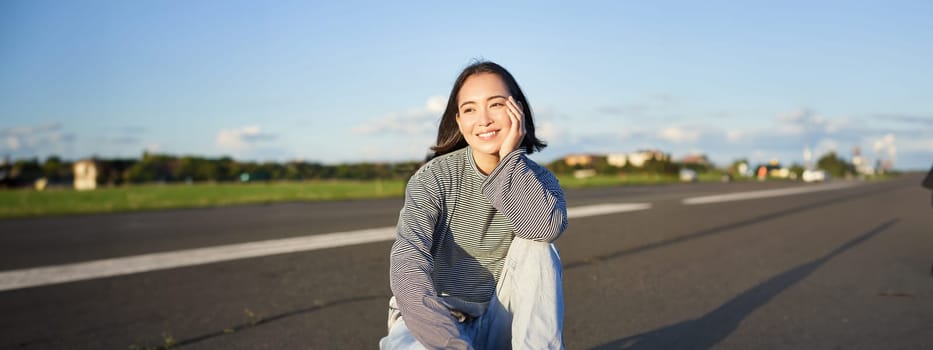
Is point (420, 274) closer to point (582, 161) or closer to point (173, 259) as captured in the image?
point (173, 259)

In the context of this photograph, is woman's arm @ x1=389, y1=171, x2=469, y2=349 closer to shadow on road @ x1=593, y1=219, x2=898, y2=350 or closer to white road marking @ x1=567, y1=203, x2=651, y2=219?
shadow on road @ x1=593, y1=219, x2=898, y2=350

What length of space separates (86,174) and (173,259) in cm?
4045

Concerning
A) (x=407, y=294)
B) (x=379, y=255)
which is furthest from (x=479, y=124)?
(x=379, y=255)

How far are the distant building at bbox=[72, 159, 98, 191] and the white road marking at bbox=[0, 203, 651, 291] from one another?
1398 inches

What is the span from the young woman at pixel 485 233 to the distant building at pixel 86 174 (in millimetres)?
41415

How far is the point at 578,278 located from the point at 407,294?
12.4 ft

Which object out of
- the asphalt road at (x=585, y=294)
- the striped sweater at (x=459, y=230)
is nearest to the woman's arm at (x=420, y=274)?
the striped sweater at (x=459, y=230)

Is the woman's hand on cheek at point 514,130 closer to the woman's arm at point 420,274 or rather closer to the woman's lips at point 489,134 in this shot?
the woman's lips at point 489,134

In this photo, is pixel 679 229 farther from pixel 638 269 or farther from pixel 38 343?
pixel 38 343

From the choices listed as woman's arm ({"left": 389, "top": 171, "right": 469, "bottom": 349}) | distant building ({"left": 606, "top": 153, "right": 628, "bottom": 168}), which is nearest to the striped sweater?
woman's arm ({"left": 389, "top": 171, "right": 469, "bottom": 349})

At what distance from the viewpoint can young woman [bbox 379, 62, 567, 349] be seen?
6.90 ft

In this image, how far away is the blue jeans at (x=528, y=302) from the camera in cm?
211

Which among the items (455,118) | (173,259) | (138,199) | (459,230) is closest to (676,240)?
(173,259)

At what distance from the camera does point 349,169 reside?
44.7 metres
